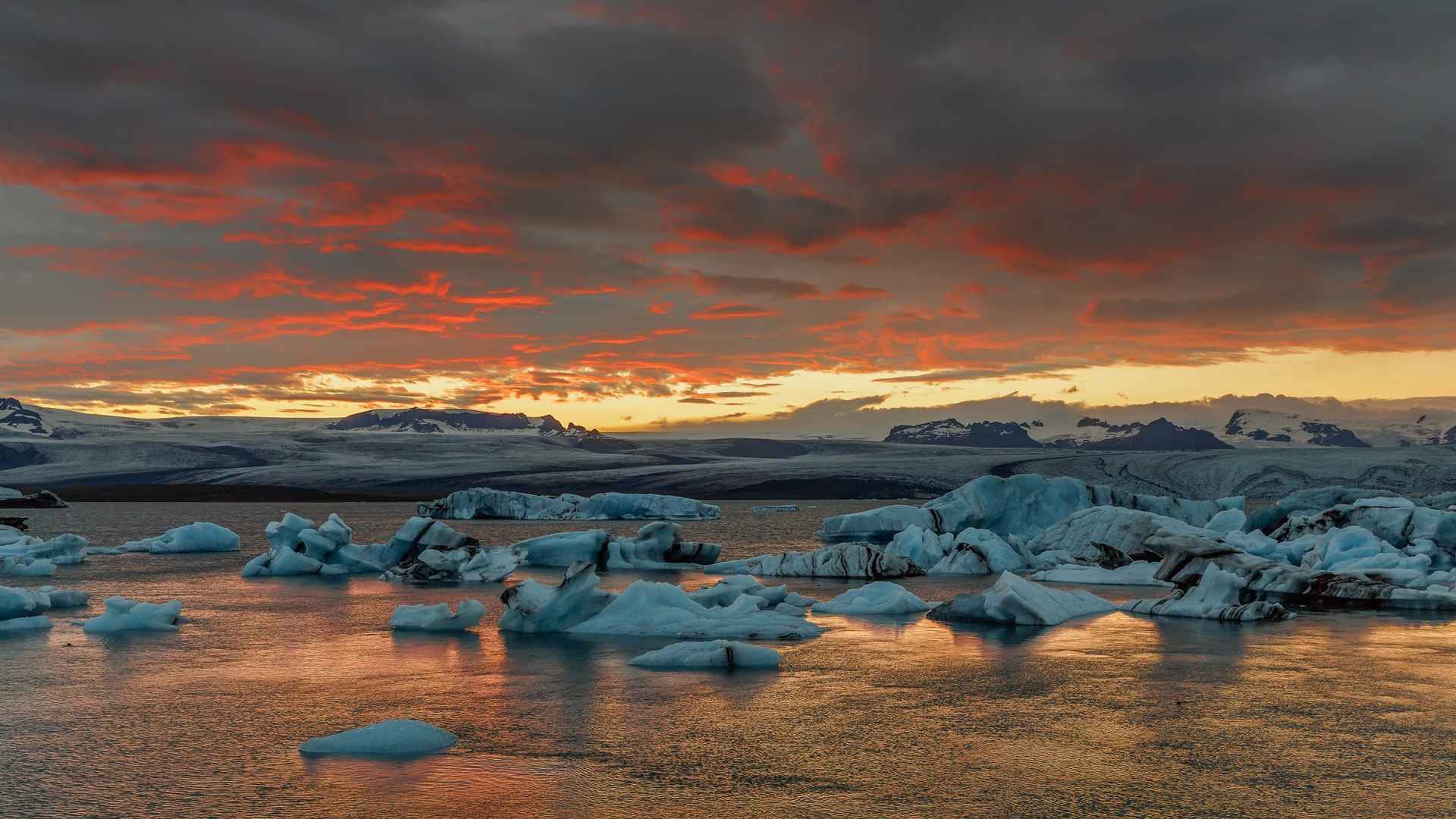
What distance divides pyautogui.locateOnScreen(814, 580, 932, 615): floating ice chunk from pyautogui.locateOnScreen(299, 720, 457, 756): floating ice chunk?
11445 millimetres

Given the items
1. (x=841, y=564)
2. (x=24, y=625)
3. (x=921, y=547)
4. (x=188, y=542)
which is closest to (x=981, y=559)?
(x=921, y=547)

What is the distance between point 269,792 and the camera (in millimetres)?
8234

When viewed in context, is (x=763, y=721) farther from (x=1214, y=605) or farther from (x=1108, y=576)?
(x=1108, y=576)

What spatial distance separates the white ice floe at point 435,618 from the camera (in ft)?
58.5

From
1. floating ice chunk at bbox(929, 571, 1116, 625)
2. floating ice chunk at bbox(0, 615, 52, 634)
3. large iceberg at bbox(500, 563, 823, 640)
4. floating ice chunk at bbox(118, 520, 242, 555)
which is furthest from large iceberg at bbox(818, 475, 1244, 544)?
floating ice chunk at bbox(0, 615, 52, 634)

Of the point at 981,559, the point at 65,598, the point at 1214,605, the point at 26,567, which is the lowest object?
the point at 981,559

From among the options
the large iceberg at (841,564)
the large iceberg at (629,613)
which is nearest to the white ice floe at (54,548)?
the large iceberg at (841,564)

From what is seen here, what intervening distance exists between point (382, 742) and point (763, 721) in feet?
11.0

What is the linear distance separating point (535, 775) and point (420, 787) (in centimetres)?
84

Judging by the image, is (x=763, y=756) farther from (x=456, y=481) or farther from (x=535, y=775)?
(x=456, y=481)

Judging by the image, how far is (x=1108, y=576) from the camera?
27.4m

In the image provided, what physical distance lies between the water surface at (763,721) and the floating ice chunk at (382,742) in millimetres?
213

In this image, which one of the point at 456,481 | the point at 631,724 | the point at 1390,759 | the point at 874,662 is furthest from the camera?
the point at 456,481

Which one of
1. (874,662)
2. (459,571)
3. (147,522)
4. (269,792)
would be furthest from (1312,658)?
(147,522)
